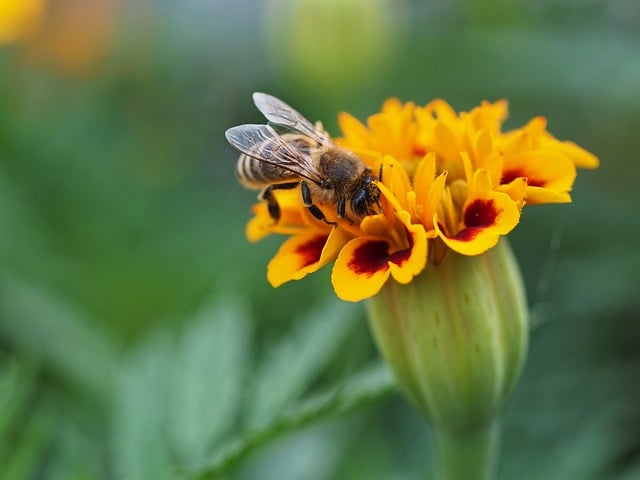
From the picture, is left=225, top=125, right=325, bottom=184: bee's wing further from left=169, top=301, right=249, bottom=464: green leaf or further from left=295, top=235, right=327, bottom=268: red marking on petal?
left=169, top=301, right=249, bottom=464: green leaf

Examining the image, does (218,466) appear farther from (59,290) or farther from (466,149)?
(59,290)

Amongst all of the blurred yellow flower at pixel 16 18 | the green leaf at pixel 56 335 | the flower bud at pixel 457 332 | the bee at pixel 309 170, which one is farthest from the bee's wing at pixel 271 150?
the blurred yellow flower at pixel 16 18

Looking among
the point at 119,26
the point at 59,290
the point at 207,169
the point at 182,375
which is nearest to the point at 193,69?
the point at 119,26

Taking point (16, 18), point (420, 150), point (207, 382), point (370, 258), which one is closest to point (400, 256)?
point (370, 258)

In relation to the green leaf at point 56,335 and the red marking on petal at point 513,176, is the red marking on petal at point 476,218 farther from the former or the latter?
the green leaf at point 56,335

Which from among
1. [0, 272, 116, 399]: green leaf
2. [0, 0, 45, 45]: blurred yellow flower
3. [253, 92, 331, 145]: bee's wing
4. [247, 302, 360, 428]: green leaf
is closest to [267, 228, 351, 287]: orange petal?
[253, 92, 331, 145]: bee's wing

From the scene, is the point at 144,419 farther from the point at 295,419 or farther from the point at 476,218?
the point at 476,218
